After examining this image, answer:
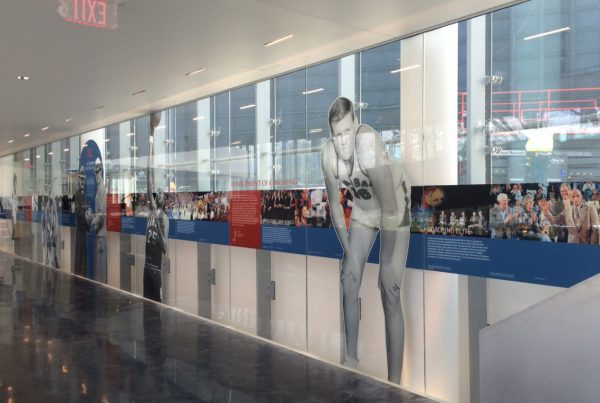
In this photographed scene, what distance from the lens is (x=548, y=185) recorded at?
386cm

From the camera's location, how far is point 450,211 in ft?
14.8

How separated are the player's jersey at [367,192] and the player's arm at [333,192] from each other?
0.10 m

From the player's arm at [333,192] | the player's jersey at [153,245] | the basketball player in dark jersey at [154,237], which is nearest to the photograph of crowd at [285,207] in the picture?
the player's arm at [333,192]

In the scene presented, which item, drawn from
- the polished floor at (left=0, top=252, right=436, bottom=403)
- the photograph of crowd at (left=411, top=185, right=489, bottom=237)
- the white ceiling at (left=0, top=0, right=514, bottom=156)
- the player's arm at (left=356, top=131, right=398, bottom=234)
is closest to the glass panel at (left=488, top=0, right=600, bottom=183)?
the photograph of crowd at (left=411, top=185, right=489, bottom=237)

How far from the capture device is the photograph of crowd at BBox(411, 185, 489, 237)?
4.29m

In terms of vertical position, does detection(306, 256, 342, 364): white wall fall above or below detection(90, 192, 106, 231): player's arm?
below

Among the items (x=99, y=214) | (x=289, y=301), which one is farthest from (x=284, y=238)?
(x=99, y=214)

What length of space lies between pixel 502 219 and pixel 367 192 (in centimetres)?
151

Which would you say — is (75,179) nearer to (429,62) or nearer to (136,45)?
(136,45)

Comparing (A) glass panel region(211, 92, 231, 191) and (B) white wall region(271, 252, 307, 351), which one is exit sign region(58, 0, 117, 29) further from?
(A) glass panel region(211, 92, 231, 191)

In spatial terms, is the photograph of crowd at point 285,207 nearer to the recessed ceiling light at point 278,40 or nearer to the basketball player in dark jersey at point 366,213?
the basketball player in dark jersey at point 366,213

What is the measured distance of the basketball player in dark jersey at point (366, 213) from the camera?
503 cm

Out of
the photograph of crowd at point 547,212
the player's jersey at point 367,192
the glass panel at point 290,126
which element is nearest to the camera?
the photograph of crowd at point 547,212

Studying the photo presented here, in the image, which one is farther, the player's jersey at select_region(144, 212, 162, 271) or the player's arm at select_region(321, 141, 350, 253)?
the player's jersey at select_region(144, 212, 162, 271)
